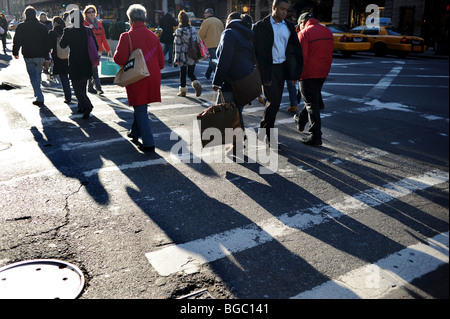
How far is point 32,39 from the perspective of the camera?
9289 millimetres

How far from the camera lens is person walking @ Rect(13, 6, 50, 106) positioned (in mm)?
9289

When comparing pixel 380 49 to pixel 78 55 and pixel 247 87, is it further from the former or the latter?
pixel 247 87

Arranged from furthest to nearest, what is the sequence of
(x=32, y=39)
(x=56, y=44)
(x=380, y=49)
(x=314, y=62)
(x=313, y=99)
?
1. (x=380, y=49)
2. (x=56, y=44)
3. (x=32, y=39)
4. (x=313, y=99)
5. (x=314, y=62)

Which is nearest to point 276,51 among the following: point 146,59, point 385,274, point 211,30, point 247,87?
point 247,87

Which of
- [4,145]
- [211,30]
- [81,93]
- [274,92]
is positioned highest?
[211,30]

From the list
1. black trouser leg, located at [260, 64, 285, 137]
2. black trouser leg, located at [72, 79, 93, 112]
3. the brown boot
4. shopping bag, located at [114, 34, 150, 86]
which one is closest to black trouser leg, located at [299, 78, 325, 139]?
black trouser leg, located at [260, 64, 285, 137]

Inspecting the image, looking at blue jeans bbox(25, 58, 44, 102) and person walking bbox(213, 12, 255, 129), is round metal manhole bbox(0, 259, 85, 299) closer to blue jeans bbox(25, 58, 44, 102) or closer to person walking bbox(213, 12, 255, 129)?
person walking bbox(213, 12, 255, 129)

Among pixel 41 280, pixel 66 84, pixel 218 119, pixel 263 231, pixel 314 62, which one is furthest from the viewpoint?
pixel 66 84

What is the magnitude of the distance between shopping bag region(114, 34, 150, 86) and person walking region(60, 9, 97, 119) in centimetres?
265

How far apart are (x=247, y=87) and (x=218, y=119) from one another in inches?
29.7

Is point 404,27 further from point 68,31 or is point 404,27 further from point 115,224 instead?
point 115,224

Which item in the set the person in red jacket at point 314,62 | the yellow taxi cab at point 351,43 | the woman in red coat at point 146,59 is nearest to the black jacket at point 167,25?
the yellow taxi cab at point 351,43

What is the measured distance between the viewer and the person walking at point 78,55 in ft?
27.2

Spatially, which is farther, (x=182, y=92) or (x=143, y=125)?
(x=182, y=92)
